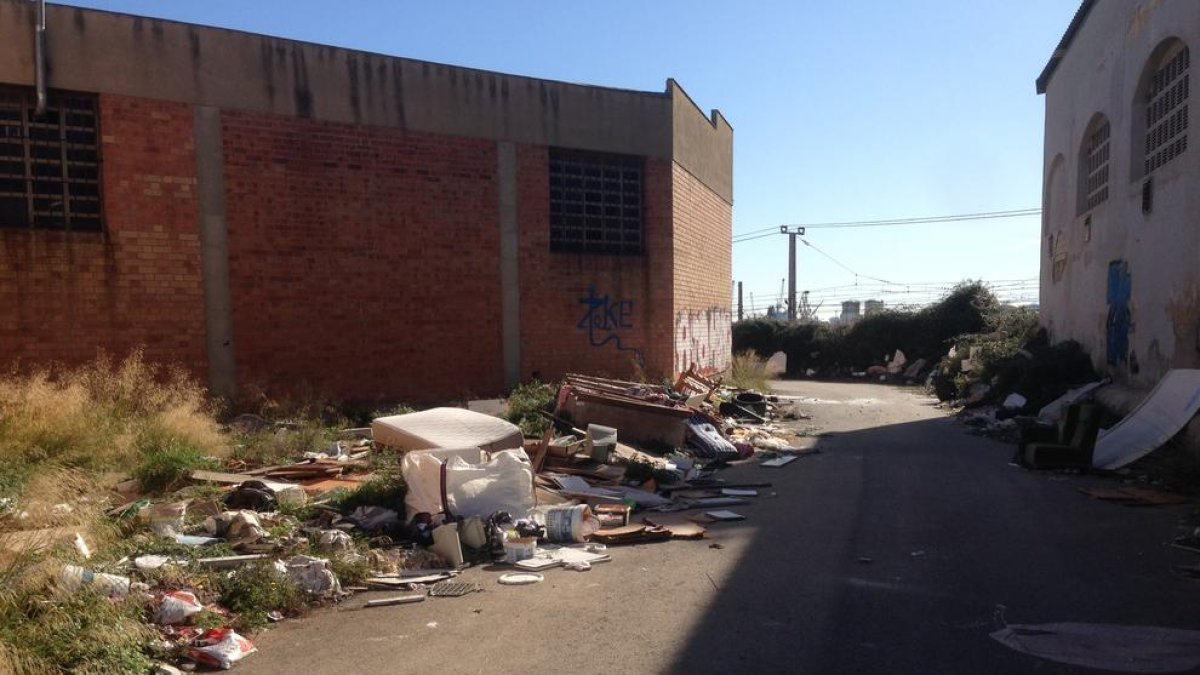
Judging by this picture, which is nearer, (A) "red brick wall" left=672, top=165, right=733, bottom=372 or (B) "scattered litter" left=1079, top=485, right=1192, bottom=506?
(B) "scattered litter" left=1079, top=485, right=1192, bottom=506

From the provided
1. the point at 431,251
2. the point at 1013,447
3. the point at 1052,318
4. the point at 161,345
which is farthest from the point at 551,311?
the point at 1052,318

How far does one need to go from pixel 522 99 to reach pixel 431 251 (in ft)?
11.1

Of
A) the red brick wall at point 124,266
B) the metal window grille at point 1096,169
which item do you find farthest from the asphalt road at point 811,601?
the metal window grille at point 1096,169

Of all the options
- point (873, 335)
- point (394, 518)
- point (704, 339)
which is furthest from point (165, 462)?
point (873, 335)

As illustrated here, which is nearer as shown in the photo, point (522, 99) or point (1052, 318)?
point (522, 99)

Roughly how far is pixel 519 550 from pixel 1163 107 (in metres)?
12.2

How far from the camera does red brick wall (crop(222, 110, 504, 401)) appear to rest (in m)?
12.6

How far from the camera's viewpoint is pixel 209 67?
12164 millimetres

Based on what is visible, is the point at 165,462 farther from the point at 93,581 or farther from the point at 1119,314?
the point at 1119,314

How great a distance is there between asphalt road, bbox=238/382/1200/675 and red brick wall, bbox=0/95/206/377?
27.4ft

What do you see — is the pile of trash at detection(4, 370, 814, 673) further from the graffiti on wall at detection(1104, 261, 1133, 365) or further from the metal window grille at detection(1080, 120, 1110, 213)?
the metal window grille at detection(1080, 120, 1110, 213)

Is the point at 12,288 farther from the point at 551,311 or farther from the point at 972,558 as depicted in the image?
the point at 972,558

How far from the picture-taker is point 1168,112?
1199cm

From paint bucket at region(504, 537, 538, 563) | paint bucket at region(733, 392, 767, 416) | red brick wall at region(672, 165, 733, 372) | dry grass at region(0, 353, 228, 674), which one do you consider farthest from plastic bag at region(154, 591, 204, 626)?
red brick wall at region(672, 165, 733, 372)
